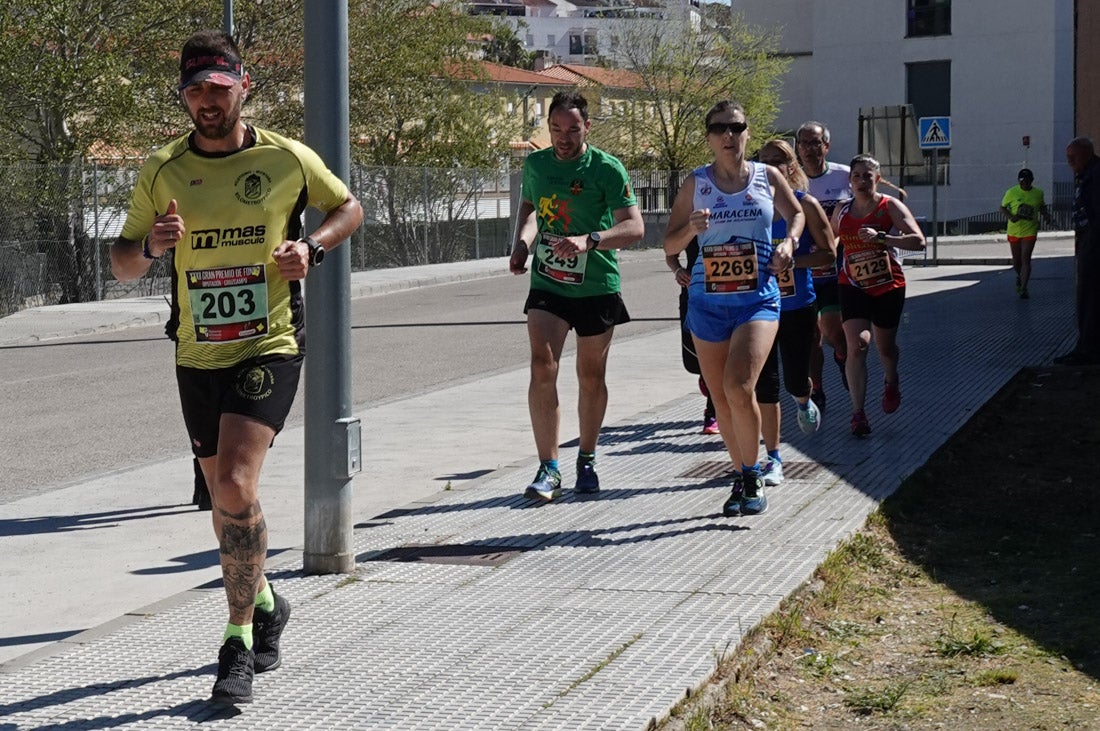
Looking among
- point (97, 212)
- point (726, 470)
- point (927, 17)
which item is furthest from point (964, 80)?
point (726, 470)

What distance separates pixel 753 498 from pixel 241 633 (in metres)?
3.19

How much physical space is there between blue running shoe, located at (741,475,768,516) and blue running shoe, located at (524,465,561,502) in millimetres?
997

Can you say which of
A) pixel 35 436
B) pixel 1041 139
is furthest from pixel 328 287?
pixel 1041 139

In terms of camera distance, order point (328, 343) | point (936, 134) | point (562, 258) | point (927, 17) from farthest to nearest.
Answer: point (927, 17), point (936, 134), point (562, 258), point (328, 343)

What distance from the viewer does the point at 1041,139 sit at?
184ft

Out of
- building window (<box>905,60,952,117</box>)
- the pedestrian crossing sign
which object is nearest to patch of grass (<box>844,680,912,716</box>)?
the pedestrian crossing sign

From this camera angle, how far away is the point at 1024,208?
839 inches

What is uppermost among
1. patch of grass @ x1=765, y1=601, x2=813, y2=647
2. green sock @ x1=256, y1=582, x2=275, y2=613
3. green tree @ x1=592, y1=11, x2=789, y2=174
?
green tree @ x1=592, y1=11, x2=789, y2=174

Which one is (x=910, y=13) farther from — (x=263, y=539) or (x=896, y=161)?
(x=263, y=539)

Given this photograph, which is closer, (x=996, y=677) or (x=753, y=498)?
(x=996, y=677)

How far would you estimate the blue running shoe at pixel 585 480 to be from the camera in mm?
8008

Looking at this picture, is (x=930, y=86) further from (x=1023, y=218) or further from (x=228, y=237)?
(x=228, y=237)

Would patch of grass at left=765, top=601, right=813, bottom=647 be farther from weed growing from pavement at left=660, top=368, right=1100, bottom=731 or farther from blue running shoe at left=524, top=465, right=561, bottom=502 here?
blue running shoe at left=524, top=465, right=561, bottom=502

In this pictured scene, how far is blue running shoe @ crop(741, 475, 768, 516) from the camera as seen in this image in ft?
24.0
